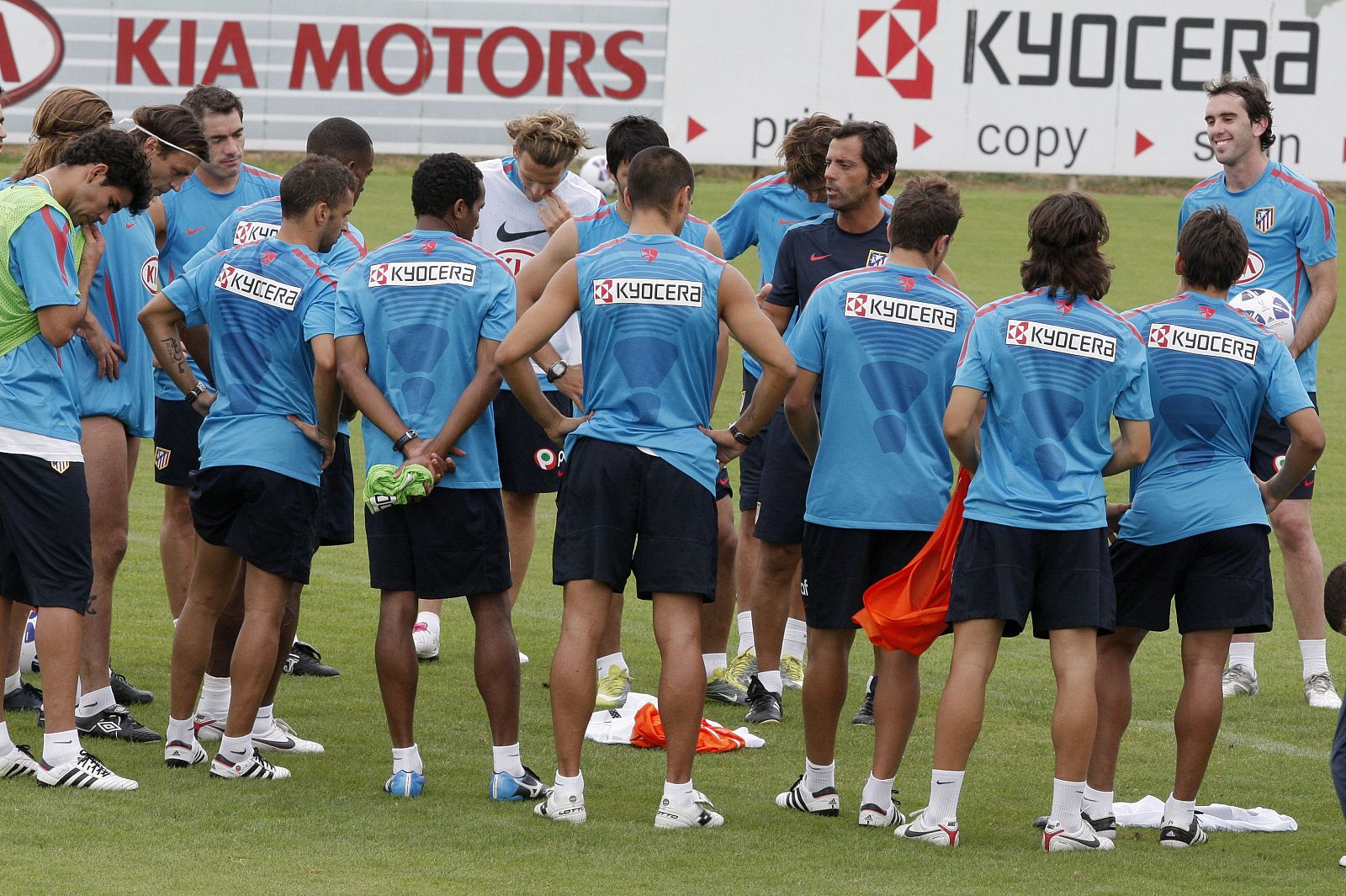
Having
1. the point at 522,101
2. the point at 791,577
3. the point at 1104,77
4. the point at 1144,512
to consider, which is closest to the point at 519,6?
the point at 522,101

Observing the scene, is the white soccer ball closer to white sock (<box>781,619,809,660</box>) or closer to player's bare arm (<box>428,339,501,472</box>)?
player's bare arm (<box>428,339,501,472</box>)

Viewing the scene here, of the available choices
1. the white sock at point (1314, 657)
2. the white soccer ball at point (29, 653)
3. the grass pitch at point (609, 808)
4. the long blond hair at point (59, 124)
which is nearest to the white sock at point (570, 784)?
the grass pitch at point (609, 808)

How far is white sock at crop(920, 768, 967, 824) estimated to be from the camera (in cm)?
545

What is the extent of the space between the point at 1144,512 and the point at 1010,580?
61cm

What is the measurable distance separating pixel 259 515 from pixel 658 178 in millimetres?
1792

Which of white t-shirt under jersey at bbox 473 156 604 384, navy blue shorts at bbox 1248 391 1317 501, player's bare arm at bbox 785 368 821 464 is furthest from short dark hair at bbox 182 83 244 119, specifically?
navy blue shorts at bbox 1248 391 1317 501

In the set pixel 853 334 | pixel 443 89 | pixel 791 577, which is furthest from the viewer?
pixel 443 89

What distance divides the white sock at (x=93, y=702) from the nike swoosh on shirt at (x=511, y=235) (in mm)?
2815

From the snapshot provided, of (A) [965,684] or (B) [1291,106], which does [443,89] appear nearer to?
(B) [1291,106]

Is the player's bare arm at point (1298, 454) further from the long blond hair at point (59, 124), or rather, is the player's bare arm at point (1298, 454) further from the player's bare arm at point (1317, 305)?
the long blond hair at point (59, 124)

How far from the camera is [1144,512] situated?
5711mm

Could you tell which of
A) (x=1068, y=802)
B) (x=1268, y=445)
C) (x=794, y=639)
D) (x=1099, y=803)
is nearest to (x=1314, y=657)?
(x=1268, y=445)

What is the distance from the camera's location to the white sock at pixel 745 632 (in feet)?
25.9

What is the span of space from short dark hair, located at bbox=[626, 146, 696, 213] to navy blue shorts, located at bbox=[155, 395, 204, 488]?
2.53 metres
